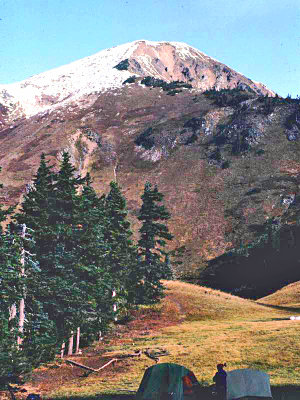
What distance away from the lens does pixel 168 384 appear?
17359 mm

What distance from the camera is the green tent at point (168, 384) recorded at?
673 inches

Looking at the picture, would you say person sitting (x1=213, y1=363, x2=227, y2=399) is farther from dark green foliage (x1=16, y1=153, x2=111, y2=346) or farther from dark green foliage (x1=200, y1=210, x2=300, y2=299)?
dark green foliage (x1=200, y1=210, x2=300, y2=299)

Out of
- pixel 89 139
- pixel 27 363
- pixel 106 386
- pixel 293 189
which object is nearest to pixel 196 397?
pixel 106 386

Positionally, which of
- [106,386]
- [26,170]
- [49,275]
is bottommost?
[106,386]

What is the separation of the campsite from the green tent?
80 centimetres

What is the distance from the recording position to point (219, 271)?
88250mm

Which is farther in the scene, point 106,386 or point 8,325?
point 8,325

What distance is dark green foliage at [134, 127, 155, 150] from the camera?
160663 mm

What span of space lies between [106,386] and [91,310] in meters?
14.0

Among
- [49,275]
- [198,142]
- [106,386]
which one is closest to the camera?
[106,386]

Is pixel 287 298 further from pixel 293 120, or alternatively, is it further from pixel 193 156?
pixel 293 120

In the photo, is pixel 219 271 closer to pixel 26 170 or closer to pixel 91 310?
pixel 91 310

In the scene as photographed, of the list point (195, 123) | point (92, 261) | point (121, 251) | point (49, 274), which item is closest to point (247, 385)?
point (49, 274)

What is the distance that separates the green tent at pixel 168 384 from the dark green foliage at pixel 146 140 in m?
144
